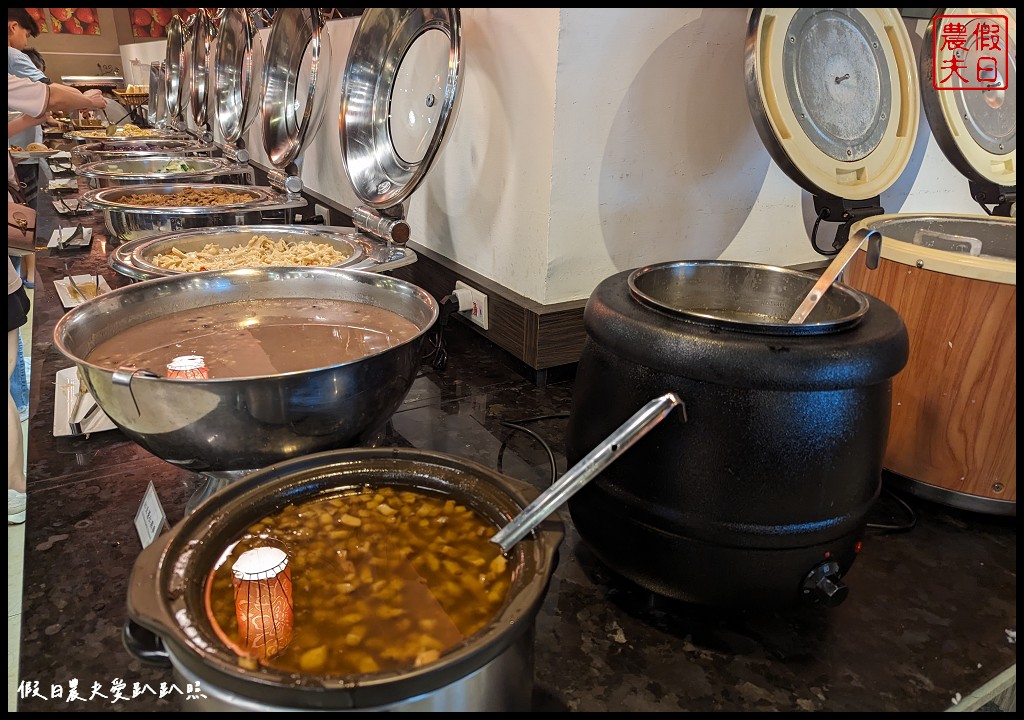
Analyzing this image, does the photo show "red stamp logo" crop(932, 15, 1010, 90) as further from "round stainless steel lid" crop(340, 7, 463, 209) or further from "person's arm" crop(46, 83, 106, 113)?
"person's arm" crop(46, 83, 106, 113)

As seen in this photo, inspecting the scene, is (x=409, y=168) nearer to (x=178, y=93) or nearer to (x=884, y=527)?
(x=884, y=527)

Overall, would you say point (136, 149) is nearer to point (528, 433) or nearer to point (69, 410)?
point (69, 410)

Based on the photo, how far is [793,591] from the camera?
701mm

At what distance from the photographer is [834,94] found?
4.30 ft

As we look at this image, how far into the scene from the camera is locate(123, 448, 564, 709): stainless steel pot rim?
1.48 feet

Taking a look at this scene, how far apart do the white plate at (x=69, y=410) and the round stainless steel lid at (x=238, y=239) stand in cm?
32

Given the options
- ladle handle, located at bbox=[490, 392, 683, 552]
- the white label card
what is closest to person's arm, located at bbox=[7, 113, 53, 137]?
the white label card

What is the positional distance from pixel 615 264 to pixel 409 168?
599 millimetres

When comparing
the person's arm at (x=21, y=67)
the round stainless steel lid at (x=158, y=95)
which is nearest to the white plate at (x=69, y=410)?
the person's arm at (x=21, y=67)

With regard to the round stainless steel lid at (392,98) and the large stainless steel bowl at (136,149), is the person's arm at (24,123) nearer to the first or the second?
the large stainless steel bowl at (136,149)

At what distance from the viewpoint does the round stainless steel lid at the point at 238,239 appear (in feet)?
5.14

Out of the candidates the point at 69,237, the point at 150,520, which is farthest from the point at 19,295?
the point at 150,520

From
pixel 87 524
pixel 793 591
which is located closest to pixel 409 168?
pixel 87 524

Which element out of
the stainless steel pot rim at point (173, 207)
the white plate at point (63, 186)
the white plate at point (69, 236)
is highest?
the stainless steel pot rim at point (173, 207)
